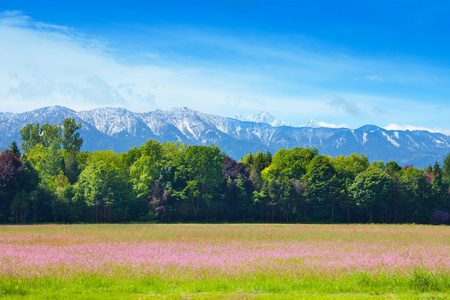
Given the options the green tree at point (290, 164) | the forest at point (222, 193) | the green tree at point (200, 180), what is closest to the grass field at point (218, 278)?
the forest at point (222, 193)

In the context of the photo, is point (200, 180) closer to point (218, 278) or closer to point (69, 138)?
point (69, 138)

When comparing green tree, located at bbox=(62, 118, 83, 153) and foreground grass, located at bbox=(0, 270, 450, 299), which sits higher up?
green tree, located at bbox=(62, 118, 83, 153)

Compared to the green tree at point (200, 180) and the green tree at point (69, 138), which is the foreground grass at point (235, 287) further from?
the green tree at point (69, 138)

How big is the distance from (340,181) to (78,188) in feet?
173

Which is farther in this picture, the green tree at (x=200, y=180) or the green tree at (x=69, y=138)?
the green tree at (x=69, y=138)

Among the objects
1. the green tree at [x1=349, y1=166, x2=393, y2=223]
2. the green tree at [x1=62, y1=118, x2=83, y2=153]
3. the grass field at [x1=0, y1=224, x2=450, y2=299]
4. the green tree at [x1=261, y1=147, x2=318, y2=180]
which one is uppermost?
the green tree at [x1=62, y1=118, x2=83, y2=153]

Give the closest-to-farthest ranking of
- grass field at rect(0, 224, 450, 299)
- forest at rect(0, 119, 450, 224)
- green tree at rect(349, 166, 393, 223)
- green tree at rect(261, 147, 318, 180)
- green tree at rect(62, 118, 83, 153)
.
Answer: grass field at rect(0, 224, 450, 299)
forest at rect(0, 119, 450, 224)
green tree at rect(349, 166, 393, 223)
green tree at rect(261, 147, 318, 180)
green tree at rect(62, 118, 83, 153)

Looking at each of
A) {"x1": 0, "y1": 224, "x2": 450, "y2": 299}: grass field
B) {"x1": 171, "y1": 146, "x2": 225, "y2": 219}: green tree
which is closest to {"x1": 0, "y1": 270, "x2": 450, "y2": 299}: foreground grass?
{"x1": 0, "y1": 224, "x2": 450, "y2": 299}: grass field

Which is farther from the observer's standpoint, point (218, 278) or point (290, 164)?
point (290, 164)

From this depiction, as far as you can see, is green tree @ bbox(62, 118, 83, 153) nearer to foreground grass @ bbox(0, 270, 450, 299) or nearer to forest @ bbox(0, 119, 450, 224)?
forest @ bbox(0, 119, 450, 224)

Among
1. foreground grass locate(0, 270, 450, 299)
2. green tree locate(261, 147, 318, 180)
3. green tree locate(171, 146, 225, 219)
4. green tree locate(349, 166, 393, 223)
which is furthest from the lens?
green tree locate(261, 147, 318, 180)

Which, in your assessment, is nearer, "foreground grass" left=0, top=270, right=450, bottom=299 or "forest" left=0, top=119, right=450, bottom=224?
"foreground grass" left=0, top=270, right=450, bottom=299

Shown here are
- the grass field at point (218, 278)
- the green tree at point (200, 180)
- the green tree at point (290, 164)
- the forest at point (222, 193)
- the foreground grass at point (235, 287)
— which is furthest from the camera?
the green tree at point (290, 164)

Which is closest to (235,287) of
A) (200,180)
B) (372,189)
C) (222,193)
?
(200,180)
